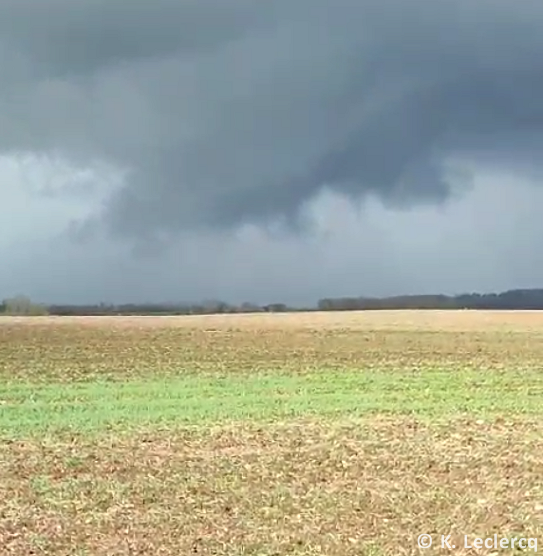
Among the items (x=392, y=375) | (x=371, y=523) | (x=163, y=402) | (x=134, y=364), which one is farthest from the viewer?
(x=134, y=364)

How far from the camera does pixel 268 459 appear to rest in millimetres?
13062

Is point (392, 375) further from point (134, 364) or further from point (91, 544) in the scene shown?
point (91, 544)

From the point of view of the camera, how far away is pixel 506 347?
3869cm

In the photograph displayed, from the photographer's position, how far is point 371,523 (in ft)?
32.2

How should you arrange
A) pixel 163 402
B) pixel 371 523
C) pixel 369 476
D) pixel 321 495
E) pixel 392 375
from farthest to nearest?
pixel 392 375, pixel 163 402, pixel 369 476, pixel 321 495, pixel 371 523

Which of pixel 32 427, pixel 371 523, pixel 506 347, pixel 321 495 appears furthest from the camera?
pixel 506 347

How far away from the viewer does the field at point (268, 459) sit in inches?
373

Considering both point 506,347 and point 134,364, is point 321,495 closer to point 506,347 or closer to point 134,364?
point 134,364

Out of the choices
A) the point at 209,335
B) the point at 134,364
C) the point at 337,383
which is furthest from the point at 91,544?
the point at 209,335

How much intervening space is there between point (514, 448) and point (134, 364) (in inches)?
753

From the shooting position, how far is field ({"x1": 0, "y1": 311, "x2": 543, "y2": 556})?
948 centimetres

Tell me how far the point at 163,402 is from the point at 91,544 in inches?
439

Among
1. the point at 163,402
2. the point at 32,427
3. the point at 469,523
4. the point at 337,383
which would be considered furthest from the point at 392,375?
the point at 469,523

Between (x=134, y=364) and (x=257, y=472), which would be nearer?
(x=257, y=472)
